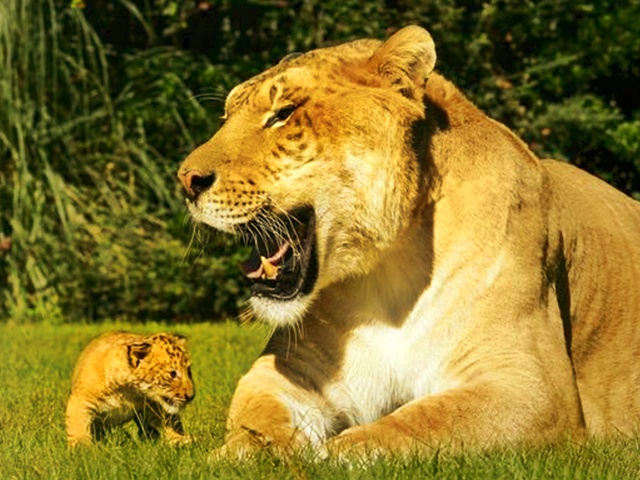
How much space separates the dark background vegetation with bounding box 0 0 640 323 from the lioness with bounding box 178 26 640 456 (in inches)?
241

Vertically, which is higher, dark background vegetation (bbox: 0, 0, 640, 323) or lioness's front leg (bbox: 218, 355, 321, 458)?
lioness's front leg (bbox: 218, 355, 321, 458)

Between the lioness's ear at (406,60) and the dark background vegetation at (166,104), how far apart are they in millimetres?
6305

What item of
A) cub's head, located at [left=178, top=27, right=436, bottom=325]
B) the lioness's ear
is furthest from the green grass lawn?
the lioness's ear

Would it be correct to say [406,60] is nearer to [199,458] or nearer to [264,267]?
[264,267]

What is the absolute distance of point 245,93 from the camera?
5.46 m

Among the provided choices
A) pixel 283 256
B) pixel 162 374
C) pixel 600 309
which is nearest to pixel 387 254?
pixel 283 256

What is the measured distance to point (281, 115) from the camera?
529 centimetres

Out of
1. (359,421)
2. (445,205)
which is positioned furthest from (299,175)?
(359,421)

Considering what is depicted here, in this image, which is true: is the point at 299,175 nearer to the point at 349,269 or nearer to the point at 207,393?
the point at 349,269

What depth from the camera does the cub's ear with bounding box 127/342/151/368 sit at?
5414 mm

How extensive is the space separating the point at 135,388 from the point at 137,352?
4.9 inches

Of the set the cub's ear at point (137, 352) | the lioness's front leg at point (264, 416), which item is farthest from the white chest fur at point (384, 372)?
the cub's ear at point (137, 352)

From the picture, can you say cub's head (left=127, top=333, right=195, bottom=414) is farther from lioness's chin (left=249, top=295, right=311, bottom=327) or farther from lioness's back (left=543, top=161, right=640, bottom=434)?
lioness's back (left=543, top=161, right=640, bottom=434)

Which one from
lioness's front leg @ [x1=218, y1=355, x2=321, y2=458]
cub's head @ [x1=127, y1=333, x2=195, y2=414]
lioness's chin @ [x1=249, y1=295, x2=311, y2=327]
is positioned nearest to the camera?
lioness's front leg @ [x1=218, y1=355, x2=321, y2=458]
